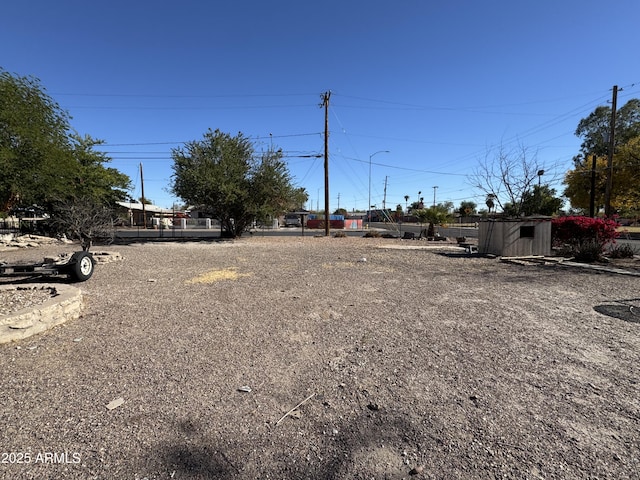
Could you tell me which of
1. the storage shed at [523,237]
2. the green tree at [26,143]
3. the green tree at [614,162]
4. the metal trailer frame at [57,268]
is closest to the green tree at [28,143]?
the green tree at [26,143]

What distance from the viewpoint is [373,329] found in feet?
14.7

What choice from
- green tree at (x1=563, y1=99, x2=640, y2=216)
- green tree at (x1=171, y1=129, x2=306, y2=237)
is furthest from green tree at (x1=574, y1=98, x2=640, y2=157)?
green tree at (x1=171, y1=129, x2=306, y2=237)

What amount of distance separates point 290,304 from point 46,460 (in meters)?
3.91

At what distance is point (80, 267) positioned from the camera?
7.21 metres

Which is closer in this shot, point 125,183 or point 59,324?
point 59,324

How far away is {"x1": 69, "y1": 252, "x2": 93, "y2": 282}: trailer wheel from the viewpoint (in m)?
7.13

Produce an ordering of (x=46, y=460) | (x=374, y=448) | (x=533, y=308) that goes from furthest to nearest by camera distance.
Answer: (x=533, y=308), (x=374, y=448), (x=46, y=460)

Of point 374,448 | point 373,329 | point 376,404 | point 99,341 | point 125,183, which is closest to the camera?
point 374,448

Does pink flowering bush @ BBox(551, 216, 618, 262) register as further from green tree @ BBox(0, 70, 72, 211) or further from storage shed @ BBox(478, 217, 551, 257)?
green tree @ BBox(0, 70, 72, 211)

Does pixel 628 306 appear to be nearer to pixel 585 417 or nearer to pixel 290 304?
pixel 585 417

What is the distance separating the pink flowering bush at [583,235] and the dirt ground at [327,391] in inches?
261

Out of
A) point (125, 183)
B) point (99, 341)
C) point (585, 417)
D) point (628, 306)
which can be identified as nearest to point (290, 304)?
point (99, 341)

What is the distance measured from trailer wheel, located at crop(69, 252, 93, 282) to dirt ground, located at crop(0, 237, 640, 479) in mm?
1892

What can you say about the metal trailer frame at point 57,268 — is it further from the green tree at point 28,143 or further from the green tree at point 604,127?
the green tree at point 604,127
